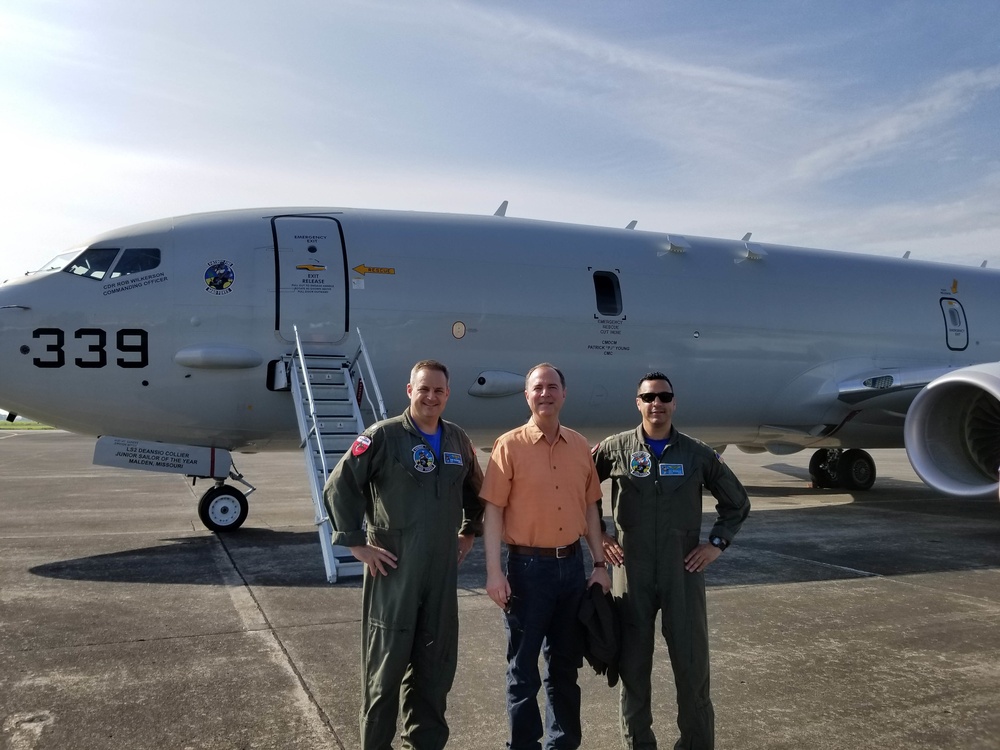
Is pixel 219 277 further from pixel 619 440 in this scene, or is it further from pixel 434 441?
pixel 619 440

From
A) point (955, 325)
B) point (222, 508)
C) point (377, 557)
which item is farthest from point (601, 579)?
point (955, 325)

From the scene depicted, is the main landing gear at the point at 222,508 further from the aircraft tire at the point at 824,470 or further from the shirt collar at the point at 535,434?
the aircraft tire at the point at 824,470

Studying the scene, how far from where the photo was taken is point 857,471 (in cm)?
1525

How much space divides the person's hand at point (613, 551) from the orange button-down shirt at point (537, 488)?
17 cm

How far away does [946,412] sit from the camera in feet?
29.9

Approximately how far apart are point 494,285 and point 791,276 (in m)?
4.57

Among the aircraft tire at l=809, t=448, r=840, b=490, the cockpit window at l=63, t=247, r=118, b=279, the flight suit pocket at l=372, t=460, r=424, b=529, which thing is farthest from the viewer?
the aircraft tire at l=809, t=448, r=840, b=490

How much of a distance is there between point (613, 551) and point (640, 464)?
16.5 inches

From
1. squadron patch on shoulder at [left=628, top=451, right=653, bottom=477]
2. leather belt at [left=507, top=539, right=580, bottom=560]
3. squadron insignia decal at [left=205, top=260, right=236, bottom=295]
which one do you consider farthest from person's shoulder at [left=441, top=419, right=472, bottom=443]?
squadron insignia decal at [left=205, top=260, right=236, bottom=295]

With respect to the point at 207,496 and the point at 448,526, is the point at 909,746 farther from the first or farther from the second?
the point at 207,496

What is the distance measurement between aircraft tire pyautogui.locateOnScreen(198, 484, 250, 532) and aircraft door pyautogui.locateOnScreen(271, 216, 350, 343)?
2.00 meters

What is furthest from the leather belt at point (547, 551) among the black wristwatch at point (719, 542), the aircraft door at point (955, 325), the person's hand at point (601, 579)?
the aircraft door at point (955, 325)

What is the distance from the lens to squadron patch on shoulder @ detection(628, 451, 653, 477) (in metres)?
3.87

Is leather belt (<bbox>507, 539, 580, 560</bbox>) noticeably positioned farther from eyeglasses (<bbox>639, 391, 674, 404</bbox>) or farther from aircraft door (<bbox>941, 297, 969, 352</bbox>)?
aircraft door (<bbox>941, 297, 969, 352</bbox>)
